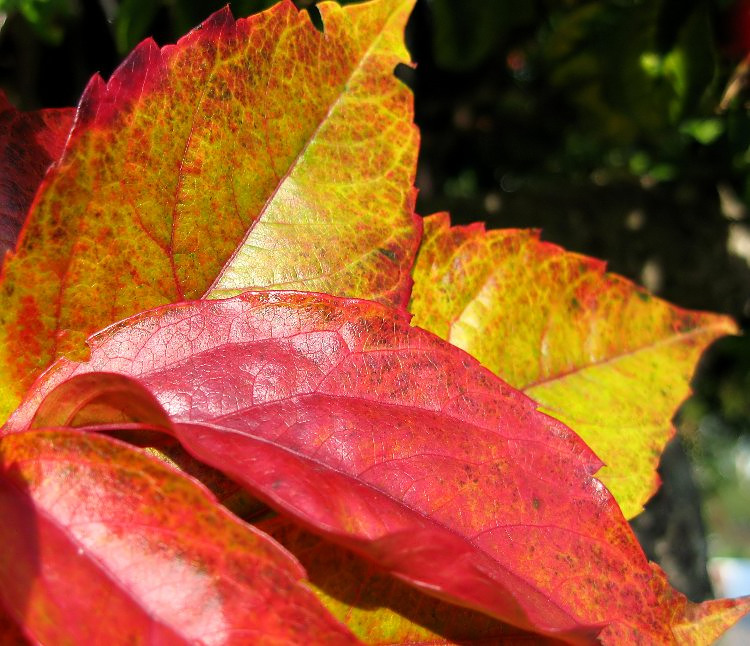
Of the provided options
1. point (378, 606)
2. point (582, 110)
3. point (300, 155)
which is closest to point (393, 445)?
point (378, 606)

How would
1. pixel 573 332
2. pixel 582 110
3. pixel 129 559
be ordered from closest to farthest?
pixel 129 559 → pixel 573 332 → pixel 582 110

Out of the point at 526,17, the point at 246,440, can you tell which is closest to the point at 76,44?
the point at 526,17

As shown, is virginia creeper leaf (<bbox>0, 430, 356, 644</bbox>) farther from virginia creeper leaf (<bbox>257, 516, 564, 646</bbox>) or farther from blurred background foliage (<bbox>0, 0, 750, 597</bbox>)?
blurred background foliage (<bbox>0, 0, 750, 597</bbox>)

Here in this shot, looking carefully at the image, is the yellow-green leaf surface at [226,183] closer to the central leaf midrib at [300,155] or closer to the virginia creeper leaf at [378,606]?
the central leaf midrib at [300,155]

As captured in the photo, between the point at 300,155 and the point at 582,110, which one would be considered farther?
the point at 582,110

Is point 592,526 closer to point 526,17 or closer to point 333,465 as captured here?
point 333,465

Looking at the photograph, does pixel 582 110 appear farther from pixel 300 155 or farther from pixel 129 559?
pixel 129 559
